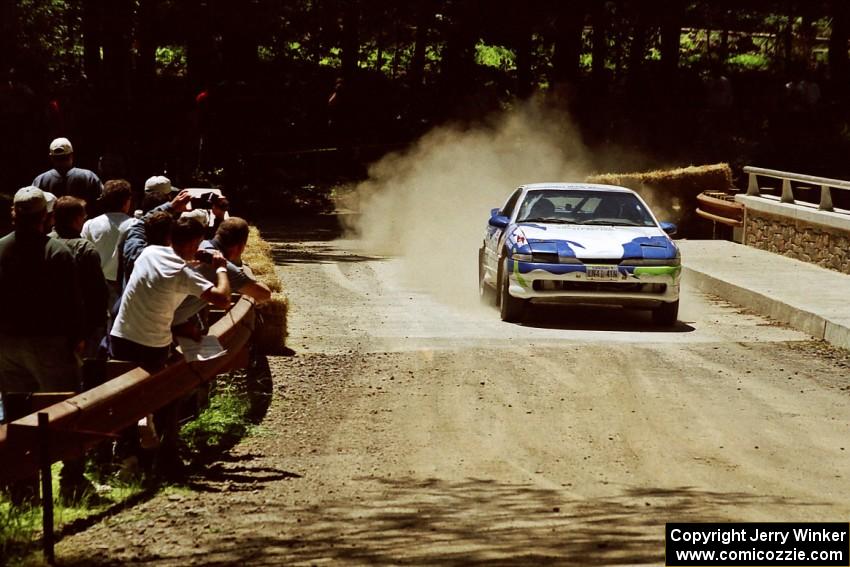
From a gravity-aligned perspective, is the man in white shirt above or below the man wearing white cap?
below

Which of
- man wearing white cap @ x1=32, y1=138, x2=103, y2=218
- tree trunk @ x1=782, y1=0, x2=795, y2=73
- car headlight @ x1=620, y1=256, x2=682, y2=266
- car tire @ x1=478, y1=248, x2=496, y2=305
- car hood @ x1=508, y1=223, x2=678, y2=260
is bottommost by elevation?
car tire @ x1=478, y1=248, x2=496, y2=305

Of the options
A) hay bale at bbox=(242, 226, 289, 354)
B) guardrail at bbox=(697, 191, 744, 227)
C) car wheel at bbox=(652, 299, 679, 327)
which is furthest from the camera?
guardrail at bbox=(697, 191, 744, 227)

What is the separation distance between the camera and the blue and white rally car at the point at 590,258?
15.5m

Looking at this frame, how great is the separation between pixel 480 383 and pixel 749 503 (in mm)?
4251

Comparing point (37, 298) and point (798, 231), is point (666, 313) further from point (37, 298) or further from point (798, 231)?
point (37, 298)

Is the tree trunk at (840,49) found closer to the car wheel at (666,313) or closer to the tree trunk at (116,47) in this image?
the tree trunk at (116,47)

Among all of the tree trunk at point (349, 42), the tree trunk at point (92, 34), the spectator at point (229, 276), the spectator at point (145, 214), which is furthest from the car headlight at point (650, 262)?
the tree trunk at point (349, 42)

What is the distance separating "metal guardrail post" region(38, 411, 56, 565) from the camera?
271 inches

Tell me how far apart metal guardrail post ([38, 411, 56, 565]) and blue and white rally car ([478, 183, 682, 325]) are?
29.8ft

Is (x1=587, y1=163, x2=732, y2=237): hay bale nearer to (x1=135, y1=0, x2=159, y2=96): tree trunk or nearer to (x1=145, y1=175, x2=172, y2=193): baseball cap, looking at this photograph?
(x1=135, y1=0, x2=159, y2=96): tree trunk

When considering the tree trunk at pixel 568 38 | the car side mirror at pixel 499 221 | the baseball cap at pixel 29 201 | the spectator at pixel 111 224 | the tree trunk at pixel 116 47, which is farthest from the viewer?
the tree trunk at pixel 568 38

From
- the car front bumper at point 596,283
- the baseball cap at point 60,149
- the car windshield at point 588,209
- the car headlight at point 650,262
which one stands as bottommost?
the car front bumper at point 596,283

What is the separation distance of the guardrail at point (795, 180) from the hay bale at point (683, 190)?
291 centimetres

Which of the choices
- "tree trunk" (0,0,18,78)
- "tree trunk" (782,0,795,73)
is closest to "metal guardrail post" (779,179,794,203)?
"tree trunk" (0,0,18,78)
